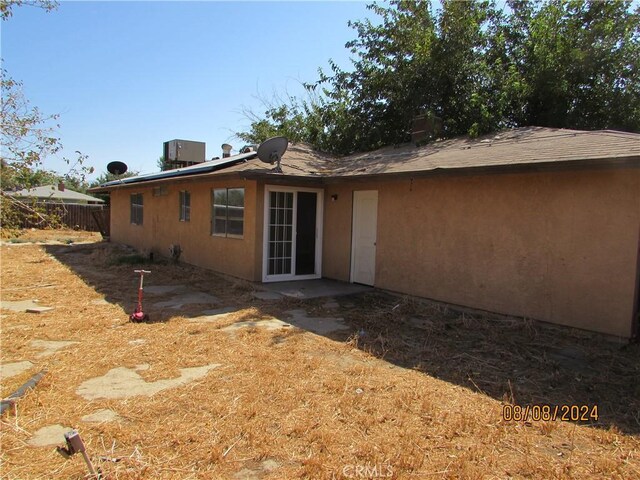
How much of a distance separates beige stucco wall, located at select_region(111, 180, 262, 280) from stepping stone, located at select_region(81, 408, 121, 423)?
5980 mm

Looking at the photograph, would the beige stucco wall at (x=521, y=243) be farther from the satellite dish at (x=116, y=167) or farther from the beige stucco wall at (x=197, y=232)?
the satellite dish at (x=116, y=167)

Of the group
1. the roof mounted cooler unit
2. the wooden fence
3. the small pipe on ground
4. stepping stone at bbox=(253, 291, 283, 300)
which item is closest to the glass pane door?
stepping stone at bbox=(253, 291, 283, 300)

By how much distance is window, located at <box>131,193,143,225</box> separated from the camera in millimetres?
16578

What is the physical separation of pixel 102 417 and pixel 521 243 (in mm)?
6131

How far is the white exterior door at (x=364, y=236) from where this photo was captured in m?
9.41

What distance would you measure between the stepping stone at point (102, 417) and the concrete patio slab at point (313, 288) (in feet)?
16.6

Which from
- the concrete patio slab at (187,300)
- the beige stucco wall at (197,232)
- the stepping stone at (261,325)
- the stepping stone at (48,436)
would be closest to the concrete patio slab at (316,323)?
the stepping stone at (261,325)

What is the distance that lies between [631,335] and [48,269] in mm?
13261

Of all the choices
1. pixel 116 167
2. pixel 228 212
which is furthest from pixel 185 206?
pixel 116 167

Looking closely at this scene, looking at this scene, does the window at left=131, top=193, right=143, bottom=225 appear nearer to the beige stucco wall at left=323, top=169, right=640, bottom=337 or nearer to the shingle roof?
the shingle roof

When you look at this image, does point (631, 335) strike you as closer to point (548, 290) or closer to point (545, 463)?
point (548, 290)

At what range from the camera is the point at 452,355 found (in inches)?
213

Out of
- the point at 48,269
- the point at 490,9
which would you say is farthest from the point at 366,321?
the point at 490,9
